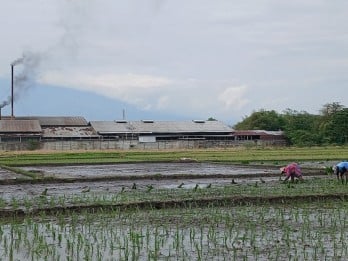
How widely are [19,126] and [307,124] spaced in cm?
3095

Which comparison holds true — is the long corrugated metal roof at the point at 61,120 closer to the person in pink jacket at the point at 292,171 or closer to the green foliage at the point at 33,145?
the green foliage at the point at 33,145

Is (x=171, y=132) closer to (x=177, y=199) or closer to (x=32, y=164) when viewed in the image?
(x=32, y=164)

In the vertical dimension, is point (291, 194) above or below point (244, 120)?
below

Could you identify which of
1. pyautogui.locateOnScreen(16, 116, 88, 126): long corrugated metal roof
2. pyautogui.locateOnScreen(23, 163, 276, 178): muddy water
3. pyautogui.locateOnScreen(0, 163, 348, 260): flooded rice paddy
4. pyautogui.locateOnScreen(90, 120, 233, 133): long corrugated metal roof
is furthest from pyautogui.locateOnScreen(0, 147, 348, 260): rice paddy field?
pyautogui.locateOnScreen(16, 116, 88, 126): long corrugated metal roof

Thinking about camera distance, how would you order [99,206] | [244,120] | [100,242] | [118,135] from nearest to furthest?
1. [100,242]
2. [99,206]
3. [118,135]
4. [244,120]

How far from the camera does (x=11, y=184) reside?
18.2 metres

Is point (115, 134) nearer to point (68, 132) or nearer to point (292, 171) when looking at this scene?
point (68, 132)

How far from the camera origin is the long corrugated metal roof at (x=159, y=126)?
53.7m

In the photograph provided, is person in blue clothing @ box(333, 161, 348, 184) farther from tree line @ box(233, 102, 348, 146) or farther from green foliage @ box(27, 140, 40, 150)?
tree line @ box(233, 102, 348, 146)

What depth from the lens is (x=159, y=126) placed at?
55.7 m

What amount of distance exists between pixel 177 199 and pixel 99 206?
1.89 meters

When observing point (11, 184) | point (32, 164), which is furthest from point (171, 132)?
point (11, 184)

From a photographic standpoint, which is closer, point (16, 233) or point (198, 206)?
point (16, 233)

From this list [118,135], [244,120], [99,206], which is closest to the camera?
[99,206]
